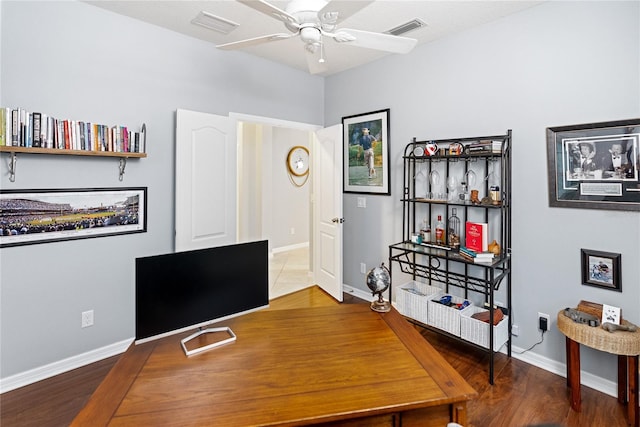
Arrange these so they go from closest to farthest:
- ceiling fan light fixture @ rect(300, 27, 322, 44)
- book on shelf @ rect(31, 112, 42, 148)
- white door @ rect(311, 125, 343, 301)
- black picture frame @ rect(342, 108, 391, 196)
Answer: ceiling fan light fixture @ rect(300, 27, 322, 44) < book on shelf @ rect(31, 112, 42, 148) < black picture frame @ rect(342, 108, 391, 196) < white door @ rect(311, 125, 343, 301)

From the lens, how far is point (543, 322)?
2570mm

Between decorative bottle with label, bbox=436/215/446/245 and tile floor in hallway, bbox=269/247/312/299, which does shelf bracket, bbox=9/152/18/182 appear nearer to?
tile floor in hallway, bbox=269/247/312/299

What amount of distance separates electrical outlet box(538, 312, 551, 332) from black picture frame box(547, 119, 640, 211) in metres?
0.86

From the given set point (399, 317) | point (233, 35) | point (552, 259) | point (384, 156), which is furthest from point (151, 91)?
point (552, 259)

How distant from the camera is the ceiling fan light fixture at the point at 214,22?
2713 millimetres

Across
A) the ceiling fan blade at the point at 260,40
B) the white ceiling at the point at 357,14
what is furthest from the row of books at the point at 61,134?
the ceiling fan blade at the point at 260,40

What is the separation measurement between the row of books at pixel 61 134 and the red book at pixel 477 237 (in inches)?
110

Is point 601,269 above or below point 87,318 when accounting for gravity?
above

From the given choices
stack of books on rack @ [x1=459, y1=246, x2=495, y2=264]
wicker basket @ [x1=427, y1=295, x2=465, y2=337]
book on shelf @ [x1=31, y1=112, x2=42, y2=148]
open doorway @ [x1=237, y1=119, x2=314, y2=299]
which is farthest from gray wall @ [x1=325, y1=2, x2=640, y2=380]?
book on shelf @ [x1=31, y1=112, x2=42, y2=148]

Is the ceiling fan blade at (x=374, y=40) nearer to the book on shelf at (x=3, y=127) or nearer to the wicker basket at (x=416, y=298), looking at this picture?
the wicker basket at (x=416, y=298)

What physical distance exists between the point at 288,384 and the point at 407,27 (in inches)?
115

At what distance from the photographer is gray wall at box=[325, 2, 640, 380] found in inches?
86.4

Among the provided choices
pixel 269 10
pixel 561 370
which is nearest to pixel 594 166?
pixel 561 370

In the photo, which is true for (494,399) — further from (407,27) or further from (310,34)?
(407,27)
